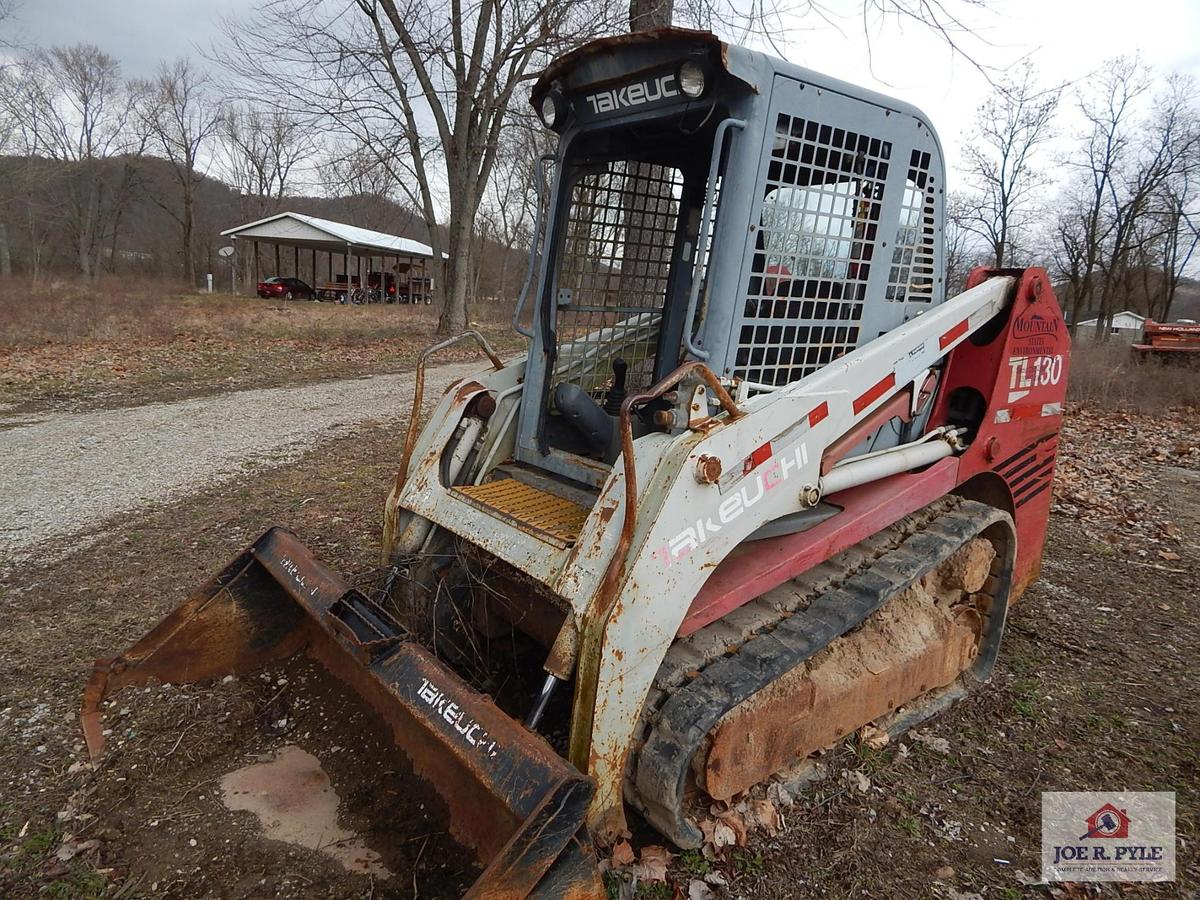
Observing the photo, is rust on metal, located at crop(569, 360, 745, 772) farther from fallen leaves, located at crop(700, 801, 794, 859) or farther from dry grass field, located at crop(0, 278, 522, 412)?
dry grass field, located at crop(0, 278, 522, 412)

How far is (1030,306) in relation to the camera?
373cm

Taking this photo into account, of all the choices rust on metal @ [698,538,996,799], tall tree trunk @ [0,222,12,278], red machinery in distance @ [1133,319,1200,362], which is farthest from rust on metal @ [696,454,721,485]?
tall tree trunk @ [0,222,12,278]

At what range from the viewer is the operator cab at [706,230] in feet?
8.56

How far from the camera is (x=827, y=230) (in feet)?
9.64

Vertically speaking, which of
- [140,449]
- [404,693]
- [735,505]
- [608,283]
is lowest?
[140,449]

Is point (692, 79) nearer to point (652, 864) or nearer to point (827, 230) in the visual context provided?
point (827, 230)

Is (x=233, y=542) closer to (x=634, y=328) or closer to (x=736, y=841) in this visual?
(x=634, y=328)

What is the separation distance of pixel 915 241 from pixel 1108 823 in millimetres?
2449

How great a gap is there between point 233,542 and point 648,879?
153 inches

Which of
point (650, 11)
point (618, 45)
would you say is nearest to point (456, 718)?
point (618, 45)

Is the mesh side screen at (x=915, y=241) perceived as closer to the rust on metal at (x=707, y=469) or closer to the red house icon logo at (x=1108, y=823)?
the rust on metal at (x=707, y=469)

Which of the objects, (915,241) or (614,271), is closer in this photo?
(915,241)

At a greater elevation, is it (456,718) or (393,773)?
(456,718)

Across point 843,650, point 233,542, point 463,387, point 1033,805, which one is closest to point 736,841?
point 843,650
